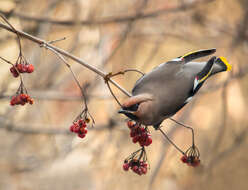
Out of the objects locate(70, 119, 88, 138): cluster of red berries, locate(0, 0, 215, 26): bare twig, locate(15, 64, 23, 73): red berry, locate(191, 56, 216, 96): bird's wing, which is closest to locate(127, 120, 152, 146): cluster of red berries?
locate(70, 119, 88, 138): cluster of red berries

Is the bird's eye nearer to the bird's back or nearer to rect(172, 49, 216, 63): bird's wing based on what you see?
the bird's back

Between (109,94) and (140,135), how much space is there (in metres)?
2.89

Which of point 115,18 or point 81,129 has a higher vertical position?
point 115,18

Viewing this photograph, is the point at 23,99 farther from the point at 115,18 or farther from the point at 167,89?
the point at 115,18

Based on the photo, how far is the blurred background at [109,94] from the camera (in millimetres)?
4141

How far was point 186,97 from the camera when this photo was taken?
2.17 meters

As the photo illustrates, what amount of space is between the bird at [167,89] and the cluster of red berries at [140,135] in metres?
0.06

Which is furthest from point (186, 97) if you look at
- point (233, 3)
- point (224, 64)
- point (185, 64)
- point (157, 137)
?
point (233, 3)

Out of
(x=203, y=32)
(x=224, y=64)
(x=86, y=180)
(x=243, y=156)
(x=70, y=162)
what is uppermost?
(x=70, y=162)

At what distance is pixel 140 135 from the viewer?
6.73 ft

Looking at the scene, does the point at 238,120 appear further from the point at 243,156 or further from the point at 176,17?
the point at 176,17

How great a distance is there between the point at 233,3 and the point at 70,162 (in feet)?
13.1

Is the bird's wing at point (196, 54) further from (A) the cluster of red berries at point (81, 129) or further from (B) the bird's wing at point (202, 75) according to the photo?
(A) the cluster of red berries at point (81, 129)

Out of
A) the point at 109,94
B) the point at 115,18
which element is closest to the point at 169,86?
the point at 115,18
